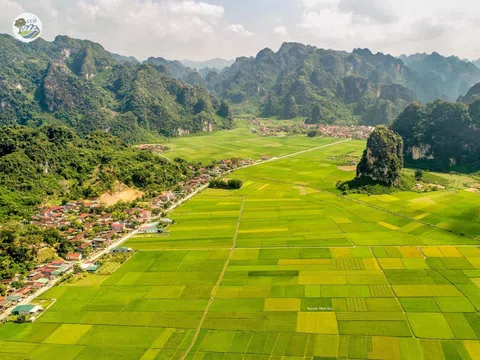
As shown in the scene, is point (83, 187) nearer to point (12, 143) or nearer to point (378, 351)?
point (12, 143)

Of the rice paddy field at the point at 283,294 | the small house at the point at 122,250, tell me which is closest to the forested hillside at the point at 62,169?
the small house at the point at 122,250

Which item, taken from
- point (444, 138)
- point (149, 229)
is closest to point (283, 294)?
point (149, 229)

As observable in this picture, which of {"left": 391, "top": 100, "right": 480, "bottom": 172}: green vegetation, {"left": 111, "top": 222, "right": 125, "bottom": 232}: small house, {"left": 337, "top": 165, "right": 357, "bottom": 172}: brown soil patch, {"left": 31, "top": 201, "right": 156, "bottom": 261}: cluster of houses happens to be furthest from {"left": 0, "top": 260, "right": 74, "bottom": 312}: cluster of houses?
{"left": 391, "top": 100, "right": 480, "bottom": 172}: green vegetation

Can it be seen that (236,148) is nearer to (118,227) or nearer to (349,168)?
(349,168)

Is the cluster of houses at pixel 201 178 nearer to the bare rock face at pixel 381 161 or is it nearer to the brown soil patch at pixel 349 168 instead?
the brown soil patch at pixel 349 168

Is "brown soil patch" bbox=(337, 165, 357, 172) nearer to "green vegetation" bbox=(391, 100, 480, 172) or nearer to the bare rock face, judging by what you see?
the bare rock face
